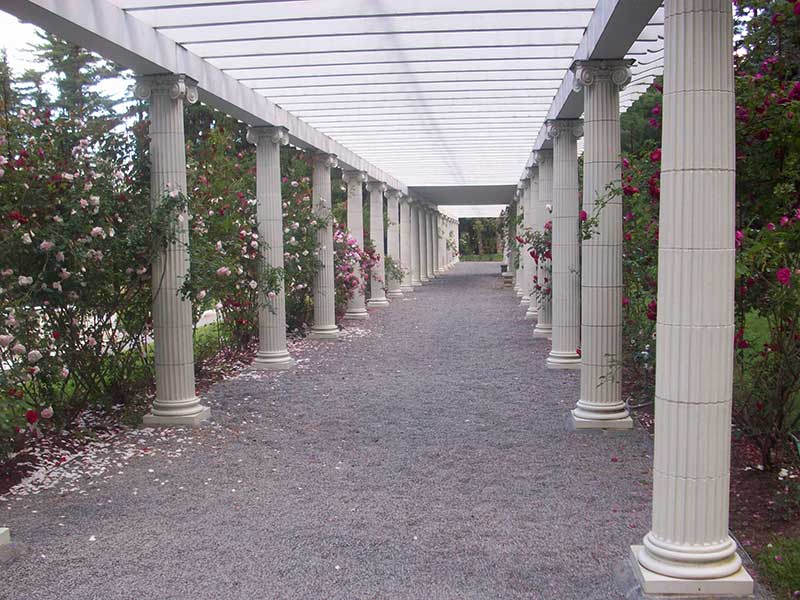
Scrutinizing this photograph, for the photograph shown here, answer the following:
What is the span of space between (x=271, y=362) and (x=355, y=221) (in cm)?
755

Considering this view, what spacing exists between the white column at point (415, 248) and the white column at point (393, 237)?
3.07 metres

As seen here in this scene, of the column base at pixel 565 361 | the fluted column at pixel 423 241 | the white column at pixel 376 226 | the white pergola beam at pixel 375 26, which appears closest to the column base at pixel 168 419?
the white pergola beam at pixel 375 26

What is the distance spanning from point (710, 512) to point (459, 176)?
19.2 metres

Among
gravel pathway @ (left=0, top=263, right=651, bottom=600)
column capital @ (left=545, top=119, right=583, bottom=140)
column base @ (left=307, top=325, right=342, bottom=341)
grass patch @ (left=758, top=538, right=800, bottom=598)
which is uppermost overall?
column capital @ (left=545, top=119, right=583, bottom=140)

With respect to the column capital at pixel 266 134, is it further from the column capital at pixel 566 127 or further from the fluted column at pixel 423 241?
the fluted column at pixel 423 241

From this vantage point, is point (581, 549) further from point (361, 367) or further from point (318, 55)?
point (361, 367)

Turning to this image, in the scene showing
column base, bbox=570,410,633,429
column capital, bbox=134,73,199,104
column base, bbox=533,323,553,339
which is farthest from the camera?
column base, bbox=533,323,553,339

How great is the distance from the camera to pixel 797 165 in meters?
5.02

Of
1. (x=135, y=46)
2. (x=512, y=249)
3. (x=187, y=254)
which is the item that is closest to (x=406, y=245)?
(x=512, y=249)

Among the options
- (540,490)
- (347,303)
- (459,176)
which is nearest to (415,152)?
(347,303)

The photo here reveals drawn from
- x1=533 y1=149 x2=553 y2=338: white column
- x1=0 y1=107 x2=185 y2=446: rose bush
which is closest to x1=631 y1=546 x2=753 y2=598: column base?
x1=0 y1=107 x2=185 y2=446: rose bush

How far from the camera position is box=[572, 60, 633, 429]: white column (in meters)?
6.91

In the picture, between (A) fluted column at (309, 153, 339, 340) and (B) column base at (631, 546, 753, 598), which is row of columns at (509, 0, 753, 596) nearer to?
(B) column base at (631, 546, 753, 598)

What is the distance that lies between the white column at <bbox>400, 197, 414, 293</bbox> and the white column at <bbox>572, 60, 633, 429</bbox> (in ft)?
61.5
